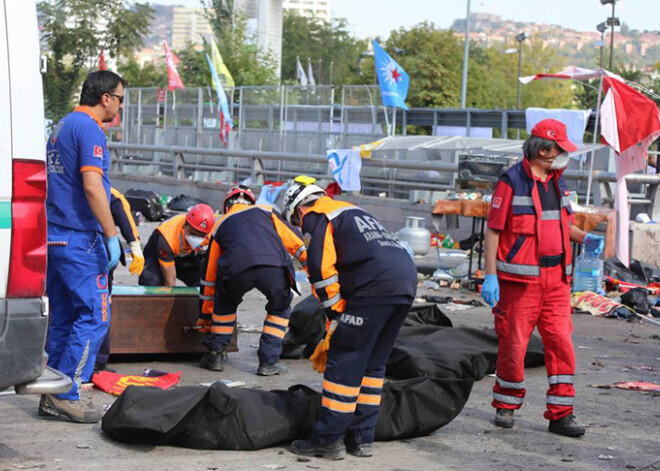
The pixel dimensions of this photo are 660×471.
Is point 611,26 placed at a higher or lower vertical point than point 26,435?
higher

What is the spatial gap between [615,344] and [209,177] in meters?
18.4

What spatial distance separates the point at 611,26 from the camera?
130ft

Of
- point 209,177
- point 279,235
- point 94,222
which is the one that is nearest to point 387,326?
point 94,222

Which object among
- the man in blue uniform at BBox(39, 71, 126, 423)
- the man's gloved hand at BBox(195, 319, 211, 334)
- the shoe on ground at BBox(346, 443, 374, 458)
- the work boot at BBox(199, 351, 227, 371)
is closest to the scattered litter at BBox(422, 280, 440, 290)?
the man's gloved hand at BBox(195, 319, 211, 334)

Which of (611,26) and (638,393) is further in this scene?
(611,26)

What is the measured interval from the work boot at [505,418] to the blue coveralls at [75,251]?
2460 mm

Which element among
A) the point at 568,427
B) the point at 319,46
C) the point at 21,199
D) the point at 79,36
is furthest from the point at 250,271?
the point at 319,46

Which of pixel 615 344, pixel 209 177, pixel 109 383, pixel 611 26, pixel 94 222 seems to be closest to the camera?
pixel 94 222

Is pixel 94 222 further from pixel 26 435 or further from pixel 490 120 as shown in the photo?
pixel 490 120

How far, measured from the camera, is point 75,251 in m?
6.35

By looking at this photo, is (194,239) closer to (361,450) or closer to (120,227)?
(120,227)

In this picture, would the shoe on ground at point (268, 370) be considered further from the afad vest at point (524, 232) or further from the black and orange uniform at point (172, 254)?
the afad vest at point (524, 232)

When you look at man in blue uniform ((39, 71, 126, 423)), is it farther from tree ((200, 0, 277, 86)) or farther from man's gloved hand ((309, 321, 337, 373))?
tree ((200, 0, 277, 86))

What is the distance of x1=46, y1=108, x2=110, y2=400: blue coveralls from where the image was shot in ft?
20.8
